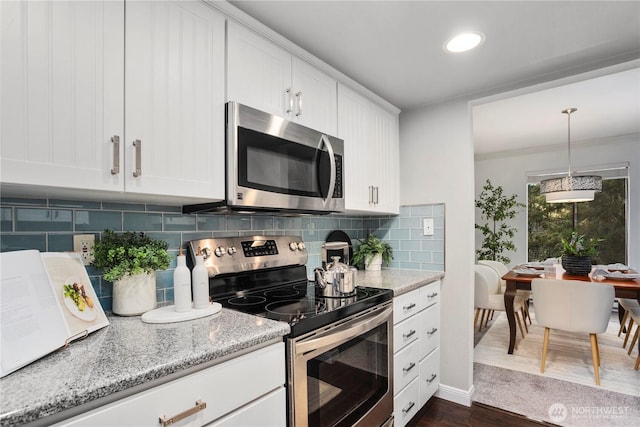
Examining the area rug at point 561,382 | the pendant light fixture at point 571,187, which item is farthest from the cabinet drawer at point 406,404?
the pendant light fixture at point 571,187

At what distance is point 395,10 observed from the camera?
147 centimetres

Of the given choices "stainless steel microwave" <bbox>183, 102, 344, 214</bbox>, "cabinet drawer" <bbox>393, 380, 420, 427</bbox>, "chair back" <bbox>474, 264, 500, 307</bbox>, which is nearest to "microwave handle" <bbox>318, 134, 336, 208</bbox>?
"stainless steel microwave" <bbox>183, 102, 344, 214</bbox>

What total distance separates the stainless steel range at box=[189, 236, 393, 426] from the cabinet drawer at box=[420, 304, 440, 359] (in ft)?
1.64

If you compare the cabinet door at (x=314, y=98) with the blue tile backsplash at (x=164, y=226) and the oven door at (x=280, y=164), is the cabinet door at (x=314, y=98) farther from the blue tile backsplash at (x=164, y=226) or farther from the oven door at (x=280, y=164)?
the blue tile backsplash at (x=164, y=226)

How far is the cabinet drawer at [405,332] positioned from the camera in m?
1.91

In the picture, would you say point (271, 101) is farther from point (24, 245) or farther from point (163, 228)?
point (24, 245)

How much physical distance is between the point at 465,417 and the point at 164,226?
7.30ft

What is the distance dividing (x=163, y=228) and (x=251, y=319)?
25.0 inches

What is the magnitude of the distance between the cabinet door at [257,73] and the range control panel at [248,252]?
2.30ft

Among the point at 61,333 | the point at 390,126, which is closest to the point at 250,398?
the point at 61,333

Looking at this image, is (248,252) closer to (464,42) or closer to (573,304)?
(464,42)

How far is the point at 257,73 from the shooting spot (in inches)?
60.5

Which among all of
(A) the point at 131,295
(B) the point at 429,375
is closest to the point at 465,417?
(B) the point at 429,375

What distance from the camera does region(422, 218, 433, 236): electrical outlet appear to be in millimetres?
2564
